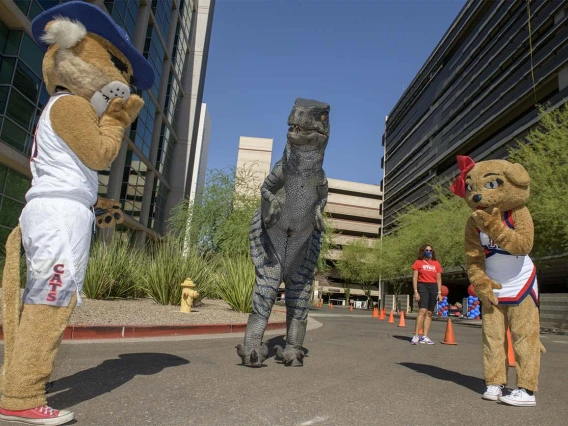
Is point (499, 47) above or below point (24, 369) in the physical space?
above

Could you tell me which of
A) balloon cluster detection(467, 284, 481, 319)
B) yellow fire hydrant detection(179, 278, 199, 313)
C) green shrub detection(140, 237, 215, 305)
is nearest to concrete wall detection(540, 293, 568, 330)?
balloon cluster detection(467, 284, 481, 319)

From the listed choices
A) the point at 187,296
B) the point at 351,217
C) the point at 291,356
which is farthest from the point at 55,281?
the point at 351,217

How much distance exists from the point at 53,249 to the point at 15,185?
12.7 metres

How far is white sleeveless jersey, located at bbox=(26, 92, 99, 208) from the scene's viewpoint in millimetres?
2369

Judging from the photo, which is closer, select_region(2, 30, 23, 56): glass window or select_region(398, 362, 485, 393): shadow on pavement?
select_region(398, 362, 485, 393): shadow on pavement

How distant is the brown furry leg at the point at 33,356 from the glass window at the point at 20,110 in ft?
39.8

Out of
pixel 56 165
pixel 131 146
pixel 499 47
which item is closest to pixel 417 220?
pixel 131 146

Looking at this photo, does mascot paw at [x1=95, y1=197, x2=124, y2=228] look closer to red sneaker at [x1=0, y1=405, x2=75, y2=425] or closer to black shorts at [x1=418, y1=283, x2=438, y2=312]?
red sneaker at [x1=0, y1=405, x2=75, y2=425]

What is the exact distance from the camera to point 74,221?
2350mm

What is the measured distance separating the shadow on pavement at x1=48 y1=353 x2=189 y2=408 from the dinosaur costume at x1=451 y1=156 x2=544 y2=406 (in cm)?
248

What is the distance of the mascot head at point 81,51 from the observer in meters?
2.63

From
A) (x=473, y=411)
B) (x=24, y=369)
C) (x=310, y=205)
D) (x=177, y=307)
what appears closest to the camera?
(x=24, y=369)

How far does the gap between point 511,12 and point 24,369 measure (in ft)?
141

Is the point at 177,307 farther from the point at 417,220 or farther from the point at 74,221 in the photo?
the point at 417,220
